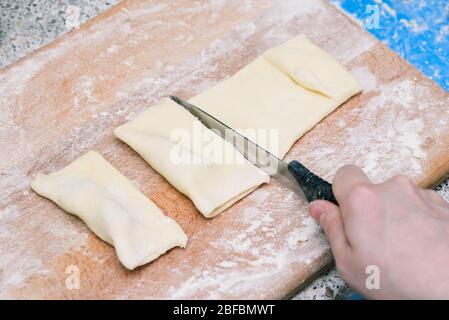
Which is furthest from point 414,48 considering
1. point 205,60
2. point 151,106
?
point 151,106

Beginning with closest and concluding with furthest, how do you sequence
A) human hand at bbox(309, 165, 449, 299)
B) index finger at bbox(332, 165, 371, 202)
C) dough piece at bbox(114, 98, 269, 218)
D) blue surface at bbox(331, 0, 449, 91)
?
human hand at bbox(309, 165, 449, 299) → index finger at bbox(332, 165, 371, 202) → dough piece at bbox(114, 98, 269, 218) → blue surface at bbox(331, 0, 449, 91)

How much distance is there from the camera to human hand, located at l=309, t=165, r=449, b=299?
126 centimetres

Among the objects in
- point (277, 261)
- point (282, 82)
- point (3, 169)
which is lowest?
point (3, 169)

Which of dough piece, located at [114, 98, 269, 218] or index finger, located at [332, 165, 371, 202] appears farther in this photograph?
Answer: dough piece, located at [114, 98, 269, 218]

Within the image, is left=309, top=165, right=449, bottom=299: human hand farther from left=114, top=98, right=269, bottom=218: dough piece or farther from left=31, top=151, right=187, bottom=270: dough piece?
left=31, top=151, right=187, bottom=270: dough piece

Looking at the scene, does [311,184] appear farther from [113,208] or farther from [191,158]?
[113,208]

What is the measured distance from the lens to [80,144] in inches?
66.6

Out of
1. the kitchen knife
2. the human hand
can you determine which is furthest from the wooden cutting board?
the human hand

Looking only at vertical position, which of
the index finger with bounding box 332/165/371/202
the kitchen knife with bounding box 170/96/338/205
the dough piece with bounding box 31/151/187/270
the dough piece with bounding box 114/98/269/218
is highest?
the index finger with bounding box 332/165/371/202

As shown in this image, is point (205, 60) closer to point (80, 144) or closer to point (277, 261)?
point (80, 144)

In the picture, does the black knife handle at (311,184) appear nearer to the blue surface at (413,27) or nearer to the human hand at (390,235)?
the human hand at (390,235)

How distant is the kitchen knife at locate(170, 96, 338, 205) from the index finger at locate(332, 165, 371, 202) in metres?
0.03

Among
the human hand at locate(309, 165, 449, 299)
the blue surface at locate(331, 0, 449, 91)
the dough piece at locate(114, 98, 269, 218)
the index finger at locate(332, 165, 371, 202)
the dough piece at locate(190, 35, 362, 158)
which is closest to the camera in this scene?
the human hand at locate(309, 165, 449, 299)

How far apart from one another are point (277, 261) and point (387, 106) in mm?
621
